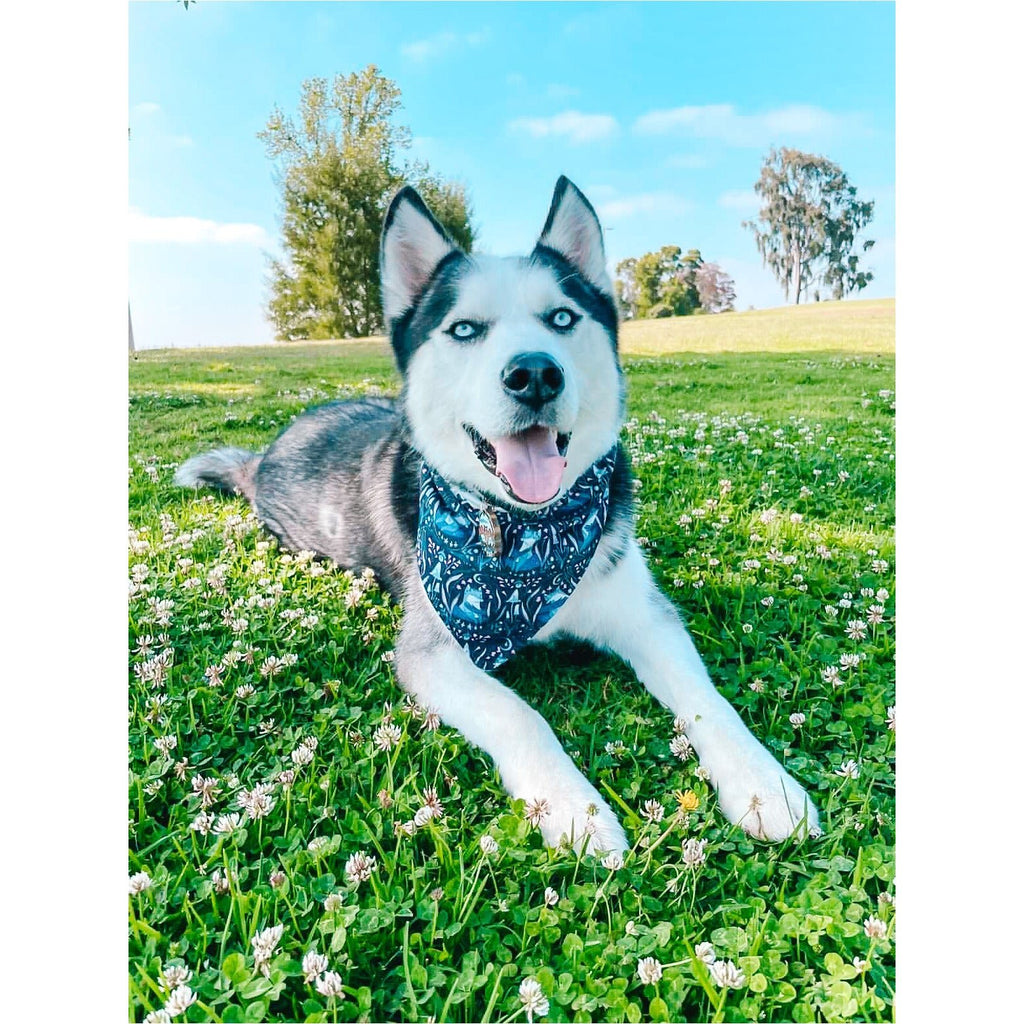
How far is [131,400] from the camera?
282 cm

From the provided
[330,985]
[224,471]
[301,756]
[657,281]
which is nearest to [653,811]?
[330,985]

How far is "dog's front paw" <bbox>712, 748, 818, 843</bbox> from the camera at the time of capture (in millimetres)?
1601

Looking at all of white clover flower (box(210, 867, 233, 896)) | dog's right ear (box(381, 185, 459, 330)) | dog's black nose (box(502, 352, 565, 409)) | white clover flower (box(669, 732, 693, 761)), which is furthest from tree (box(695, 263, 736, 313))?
white clover flower (box(210, 867, 233, 896))

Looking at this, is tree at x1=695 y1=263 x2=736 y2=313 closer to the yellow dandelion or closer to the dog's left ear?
the dog's left ear

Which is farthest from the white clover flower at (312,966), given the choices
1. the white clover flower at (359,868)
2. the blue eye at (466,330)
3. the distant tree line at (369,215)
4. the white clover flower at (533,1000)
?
the distant tree line at (369,215)

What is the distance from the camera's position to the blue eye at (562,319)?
7.20 ft

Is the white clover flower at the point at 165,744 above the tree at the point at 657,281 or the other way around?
the other way around

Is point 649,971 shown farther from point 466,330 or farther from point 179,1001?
point 466,330

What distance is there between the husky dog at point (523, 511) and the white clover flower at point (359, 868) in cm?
37

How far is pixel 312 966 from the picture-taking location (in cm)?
129

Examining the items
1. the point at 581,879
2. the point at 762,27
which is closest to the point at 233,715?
the point at 581,879

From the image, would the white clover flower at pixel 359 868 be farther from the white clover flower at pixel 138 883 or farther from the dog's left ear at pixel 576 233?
the dog's left ear at pixel 576 233
